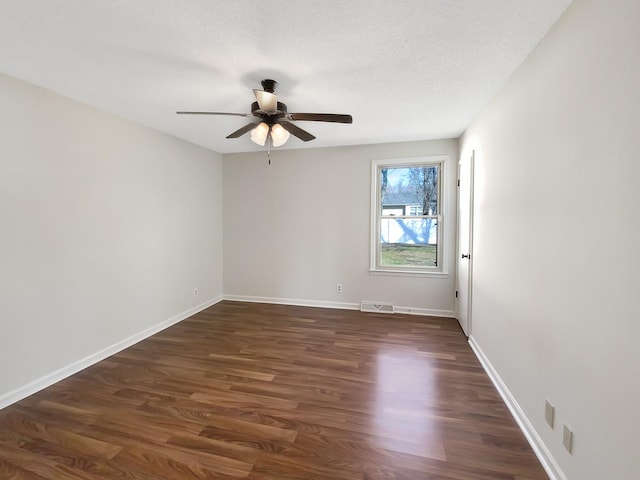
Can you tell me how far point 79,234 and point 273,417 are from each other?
234cm

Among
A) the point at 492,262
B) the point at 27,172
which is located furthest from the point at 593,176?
the point at 27,172

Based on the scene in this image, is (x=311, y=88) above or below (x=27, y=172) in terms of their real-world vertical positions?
above

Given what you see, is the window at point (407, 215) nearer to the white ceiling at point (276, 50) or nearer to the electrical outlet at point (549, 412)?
the white ceiling at point (276, 50)

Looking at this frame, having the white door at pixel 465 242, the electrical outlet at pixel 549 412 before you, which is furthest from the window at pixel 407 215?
the electrical outlet at pixel 549 412

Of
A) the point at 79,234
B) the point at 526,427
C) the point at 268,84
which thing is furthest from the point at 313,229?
the point at 526,427

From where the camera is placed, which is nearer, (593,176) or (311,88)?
(593,176)

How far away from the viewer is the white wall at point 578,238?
1.04 meters

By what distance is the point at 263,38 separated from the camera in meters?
1.71

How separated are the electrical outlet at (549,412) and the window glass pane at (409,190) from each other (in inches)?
111

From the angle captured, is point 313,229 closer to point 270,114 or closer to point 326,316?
point 326,316

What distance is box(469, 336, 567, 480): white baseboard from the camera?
4.80ft

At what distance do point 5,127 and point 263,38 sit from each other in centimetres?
201

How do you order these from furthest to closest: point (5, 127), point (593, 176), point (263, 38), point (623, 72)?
point (5, 127)
point (263, 38)
point (593, 176)
point (623, 72)

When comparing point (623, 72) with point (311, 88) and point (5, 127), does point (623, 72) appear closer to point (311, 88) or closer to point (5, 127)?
point (311, 88)
